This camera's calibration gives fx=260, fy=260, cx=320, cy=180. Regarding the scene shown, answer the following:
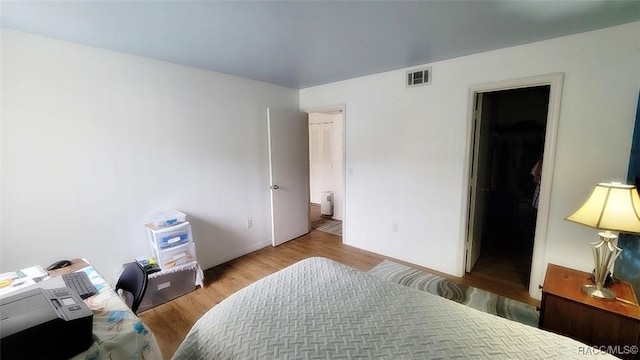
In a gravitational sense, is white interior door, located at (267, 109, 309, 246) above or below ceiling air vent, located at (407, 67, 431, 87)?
below

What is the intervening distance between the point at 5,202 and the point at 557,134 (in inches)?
169

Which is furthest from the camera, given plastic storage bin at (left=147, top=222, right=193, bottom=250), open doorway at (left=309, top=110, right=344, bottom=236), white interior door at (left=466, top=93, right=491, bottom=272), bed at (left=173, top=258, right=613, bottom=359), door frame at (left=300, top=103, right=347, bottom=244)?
open doorway at (left=309, top=110, right=344, bottom=236)

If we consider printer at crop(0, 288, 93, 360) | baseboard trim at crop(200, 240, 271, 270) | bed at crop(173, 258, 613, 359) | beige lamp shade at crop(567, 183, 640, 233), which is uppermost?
beige lamp shade at crop(567, 183, 640, 233)

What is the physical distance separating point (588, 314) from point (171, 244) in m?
3.11

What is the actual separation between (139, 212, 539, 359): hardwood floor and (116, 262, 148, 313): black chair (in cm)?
63

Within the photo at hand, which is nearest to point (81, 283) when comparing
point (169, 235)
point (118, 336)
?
point (118, 336)

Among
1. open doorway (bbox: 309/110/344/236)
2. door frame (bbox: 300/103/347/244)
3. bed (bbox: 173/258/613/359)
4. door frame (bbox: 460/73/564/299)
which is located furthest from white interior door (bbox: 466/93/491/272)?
→ open doorway (bbox: 309/110/344/236)

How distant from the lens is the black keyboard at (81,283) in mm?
1273

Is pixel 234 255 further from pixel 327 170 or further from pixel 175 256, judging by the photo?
pixel 327 170

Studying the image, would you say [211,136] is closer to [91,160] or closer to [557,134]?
[91,160]

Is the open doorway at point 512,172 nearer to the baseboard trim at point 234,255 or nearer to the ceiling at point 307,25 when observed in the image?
the ceiling at point 307,25

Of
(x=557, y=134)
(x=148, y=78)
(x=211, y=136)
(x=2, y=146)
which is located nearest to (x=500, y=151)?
(x=557, y=134)

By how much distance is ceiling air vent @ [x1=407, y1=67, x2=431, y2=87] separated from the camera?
2769 millimetres

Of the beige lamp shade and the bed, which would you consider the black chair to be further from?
the beige lamp shade
